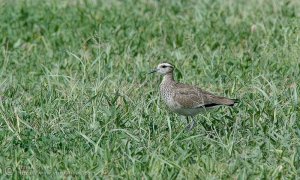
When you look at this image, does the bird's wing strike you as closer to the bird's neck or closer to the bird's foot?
the bird's foot

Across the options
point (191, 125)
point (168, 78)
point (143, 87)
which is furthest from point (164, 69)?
point (191, 125)

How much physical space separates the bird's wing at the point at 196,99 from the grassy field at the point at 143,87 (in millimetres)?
203

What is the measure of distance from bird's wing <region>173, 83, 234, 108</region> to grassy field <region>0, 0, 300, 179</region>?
0.20 m

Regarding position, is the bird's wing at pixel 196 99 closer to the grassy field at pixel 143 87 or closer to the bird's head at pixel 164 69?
the grassy field at pixel 143 87

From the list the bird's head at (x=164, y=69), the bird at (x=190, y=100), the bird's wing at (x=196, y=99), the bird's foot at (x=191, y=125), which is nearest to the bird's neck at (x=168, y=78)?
the bird's head at (x=164, y=69)

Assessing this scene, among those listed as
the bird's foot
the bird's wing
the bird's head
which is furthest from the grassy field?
the bird's head

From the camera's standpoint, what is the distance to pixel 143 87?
35.4 feet

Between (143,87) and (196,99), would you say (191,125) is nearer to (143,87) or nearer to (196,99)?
(196,99)

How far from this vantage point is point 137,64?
37.9 ft

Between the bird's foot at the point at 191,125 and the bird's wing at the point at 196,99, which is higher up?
the bird's wing at the point at 196,99

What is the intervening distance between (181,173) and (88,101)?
1900mm

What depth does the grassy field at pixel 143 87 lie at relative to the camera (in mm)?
8008

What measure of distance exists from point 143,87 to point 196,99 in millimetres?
1524

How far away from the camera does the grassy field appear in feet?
26.3
